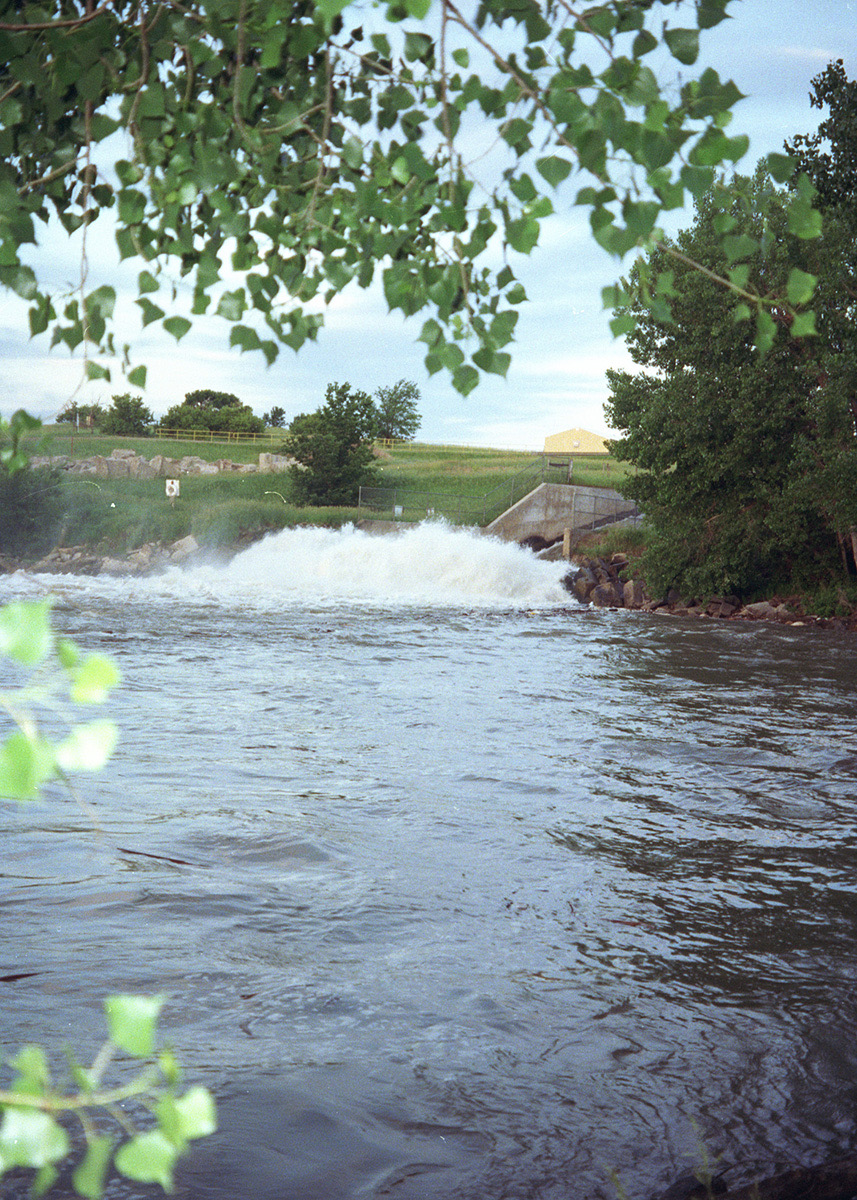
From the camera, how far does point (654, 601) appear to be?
3244cm

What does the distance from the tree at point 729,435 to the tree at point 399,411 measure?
52323 mm

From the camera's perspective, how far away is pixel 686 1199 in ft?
11.1

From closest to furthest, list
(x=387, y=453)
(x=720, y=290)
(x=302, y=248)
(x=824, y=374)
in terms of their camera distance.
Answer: (x=302, y=248)
(x=824, y=374)
(x=720, y=290)
(x=387, y=453)

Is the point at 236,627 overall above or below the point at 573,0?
below

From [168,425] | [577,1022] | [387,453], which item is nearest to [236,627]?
[577,1022]

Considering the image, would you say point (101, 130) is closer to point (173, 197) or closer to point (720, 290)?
point (173, 197)

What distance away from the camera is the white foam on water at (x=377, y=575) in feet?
111

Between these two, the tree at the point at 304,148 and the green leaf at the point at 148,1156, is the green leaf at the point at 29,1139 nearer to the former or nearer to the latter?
the green leaf at the point at 148,1156

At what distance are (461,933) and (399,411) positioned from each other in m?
80.1

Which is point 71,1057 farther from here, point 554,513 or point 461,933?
point 554,513

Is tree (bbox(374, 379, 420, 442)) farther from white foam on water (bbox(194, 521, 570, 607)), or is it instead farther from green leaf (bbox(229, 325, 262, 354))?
green leaf (bbox(229, 325, 262, 354))

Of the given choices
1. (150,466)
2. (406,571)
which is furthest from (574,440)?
(406,571)

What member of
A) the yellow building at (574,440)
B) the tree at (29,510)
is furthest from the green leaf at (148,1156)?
the yellow building at (574,440)

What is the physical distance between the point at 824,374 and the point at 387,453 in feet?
159
